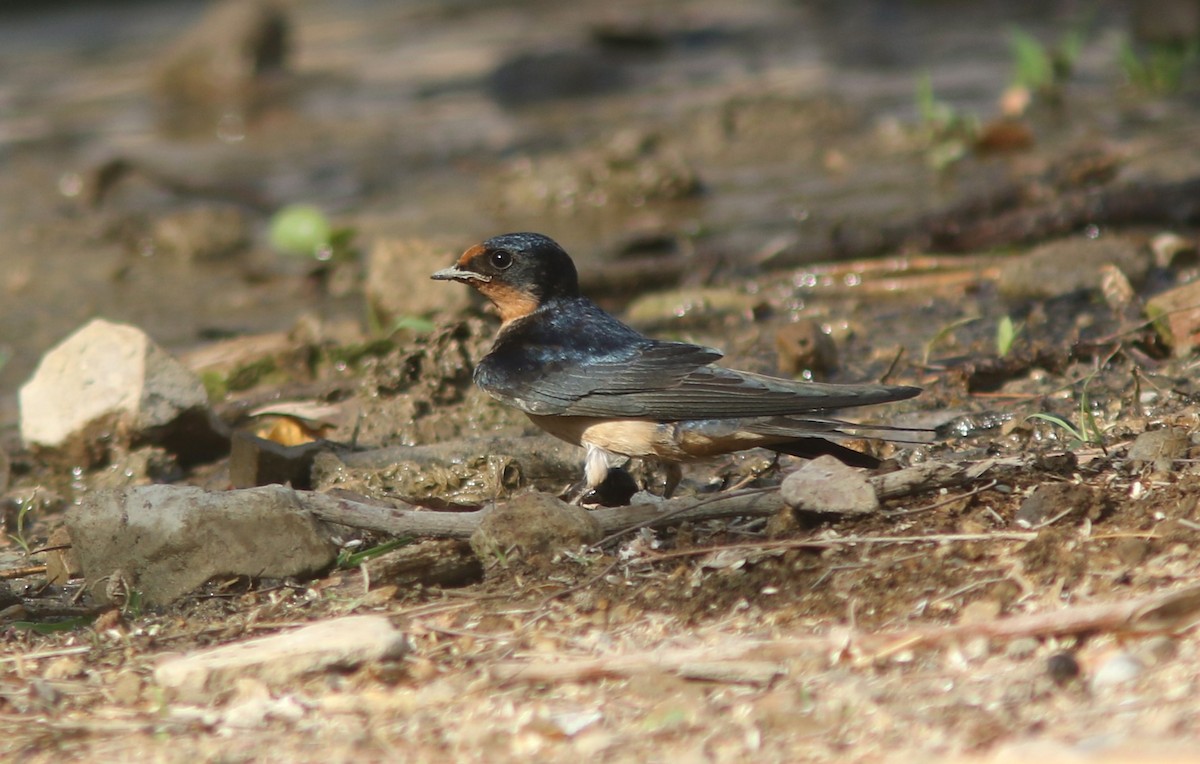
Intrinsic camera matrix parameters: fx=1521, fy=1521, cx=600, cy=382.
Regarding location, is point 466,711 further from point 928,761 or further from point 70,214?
point 70,214

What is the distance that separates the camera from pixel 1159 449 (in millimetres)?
3658

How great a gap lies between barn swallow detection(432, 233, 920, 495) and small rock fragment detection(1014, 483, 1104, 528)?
1.21 feet

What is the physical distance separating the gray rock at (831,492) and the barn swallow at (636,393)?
0.20 meters

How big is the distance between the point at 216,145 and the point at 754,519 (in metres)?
9.21

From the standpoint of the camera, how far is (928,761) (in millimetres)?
2467

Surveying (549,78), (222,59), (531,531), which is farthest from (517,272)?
(222,59)

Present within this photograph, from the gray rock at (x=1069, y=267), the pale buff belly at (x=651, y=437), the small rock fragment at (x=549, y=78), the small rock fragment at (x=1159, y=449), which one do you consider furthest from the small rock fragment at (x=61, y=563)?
the small rock fragment at (x=549, y=78)

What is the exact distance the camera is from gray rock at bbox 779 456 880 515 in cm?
350

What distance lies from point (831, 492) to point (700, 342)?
2390 mm

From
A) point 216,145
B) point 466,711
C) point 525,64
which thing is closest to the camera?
point 466,711

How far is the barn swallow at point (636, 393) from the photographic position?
150 inches

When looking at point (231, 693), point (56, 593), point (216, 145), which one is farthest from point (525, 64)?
point (231, 693)

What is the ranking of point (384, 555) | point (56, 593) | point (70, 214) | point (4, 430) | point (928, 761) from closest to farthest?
1. point (928, 761)
2. point (384, 555)
3. point (56, 593)
4. point (4, 430)
5. point (70, 214)

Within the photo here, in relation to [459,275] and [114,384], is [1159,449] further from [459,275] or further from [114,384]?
[114,384]
